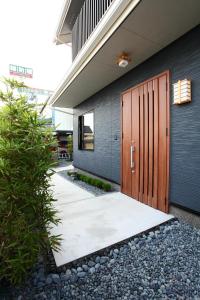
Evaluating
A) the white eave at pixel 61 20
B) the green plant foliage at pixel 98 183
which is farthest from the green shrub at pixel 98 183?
the white eave at pixel 61 20

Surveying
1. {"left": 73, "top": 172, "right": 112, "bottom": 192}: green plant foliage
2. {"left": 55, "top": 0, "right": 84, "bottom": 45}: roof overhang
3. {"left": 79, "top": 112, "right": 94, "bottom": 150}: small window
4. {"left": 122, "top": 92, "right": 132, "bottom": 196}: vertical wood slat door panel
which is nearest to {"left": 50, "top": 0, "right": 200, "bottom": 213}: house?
{"left": 122, "top": 92, "right": 132, "bottom": 196}: vertical wood slat door panel

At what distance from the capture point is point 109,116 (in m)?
4.73

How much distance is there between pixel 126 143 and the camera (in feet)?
13.0

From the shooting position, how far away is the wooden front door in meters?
2.98

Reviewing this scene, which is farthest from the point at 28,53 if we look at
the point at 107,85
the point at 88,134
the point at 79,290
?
the point at 79,290

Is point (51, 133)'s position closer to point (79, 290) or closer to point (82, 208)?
point (79, 290)

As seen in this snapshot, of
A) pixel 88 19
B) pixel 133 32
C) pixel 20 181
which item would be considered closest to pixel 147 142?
pixel 133 32

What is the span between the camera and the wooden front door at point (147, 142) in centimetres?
298

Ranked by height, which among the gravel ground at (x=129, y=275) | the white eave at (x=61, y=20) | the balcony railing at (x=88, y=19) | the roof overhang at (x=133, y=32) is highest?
the white eave at (x=61, y=20)

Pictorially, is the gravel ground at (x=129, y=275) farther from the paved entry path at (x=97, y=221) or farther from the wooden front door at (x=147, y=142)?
the wooden front door at (x=147, y=142)

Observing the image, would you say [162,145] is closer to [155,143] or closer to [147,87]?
[155,143]

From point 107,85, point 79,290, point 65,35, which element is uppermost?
point 65,35

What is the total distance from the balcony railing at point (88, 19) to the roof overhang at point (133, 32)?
928 mm

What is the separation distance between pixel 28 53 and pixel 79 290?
36.4 feet
